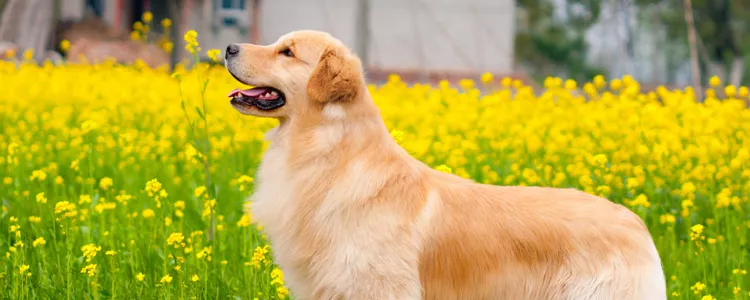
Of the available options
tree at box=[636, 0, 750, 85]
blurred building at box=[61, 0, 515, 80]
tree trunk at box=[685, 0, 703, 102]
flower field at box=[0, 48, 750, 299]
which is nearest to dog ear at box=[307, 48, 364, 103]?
flower field at box=[0, 48, 750, 299]

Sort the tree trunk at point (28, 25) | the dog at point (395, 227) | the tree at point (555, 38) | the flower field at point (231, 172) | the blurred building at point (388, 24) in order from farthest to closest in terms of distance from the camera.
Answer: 1. the tree at point (555, 38)
2. the blurred building at point (388, 24)
3. the tree trunk at point (28, 25)
4. the flower field at point (231, 172)
5. the dog at point (395, 227)

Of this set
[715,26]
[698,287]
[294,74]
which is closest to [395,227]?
[294,74]

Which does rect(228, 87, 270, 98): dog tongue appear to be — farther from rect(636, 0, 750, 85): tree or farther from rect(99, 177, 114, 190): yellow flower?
rect(636, 0, 750, 85): tree

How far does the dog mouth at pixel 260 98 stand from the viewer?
12.4 feet

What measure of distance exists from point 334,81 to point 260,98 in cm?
36

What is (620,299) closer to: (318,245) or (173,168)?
(318,245)

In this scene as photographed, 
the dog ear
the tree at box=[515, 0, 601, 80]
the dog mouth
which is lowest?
the tree at box=[515, 0, 601, 80]

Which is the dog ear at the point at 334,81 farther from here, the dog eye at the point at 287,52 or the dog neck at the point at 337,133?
the dog eye at the point at 287,52

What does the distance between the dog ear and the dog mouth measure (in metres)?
0.17

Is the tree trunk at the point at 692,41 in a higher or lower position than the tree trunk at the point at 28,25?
higher

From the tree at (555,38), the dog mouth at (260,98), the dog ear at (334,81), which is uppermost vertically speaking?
the dog ear at (334,81)

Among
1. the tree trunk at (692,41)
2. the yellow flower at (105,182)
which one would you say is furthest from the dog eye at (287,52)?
the tree trunk at (692,41)

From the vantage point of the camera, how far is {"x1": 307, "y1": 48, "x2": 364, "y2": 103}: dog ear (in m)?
3.66

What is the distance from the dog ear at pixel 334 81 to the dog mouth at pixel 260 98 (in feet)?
0.57
